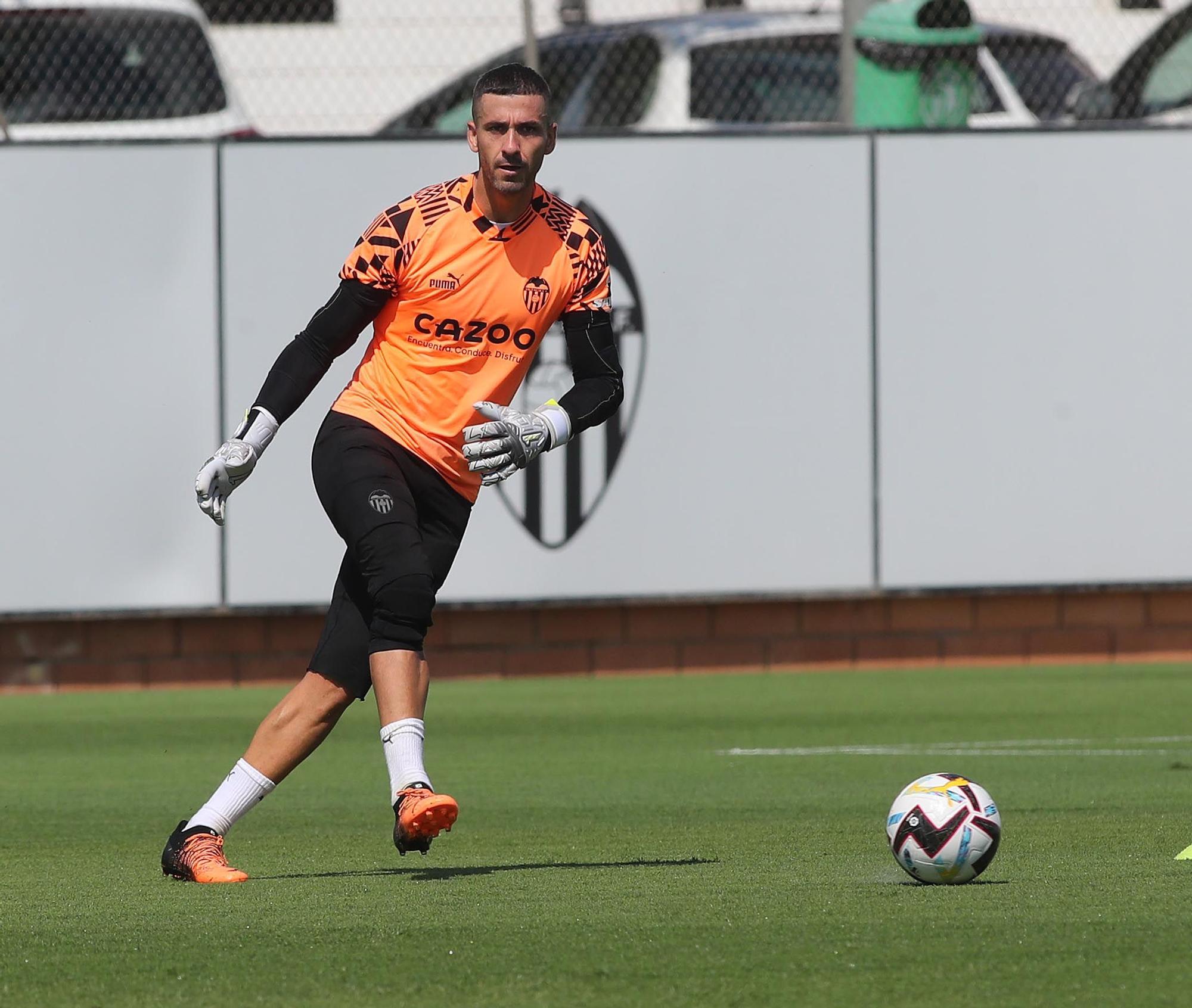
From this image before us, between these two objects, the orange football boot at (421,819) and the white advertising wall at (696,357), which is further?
the white advertising wall at (696,357)

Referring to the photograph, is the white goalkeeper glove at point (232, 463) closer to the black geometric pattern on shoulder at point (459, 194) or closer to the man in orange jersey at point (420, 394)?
the man in orange jersey at point (420, 394)

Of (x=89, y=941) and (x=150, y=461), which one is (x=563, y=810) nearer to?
(x=89, y=941)

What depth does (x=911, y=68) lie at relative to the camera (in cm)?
1312

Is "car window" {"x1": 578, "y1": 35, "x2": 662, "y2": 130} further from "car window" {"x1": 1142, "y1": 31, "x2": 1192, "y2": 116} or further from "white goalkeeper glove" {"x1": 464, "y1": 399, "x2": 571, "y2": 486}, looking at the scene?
"white goalkeeper glove" {"x1": 464, "y1": 399, "x2": 571, "y2": 486}

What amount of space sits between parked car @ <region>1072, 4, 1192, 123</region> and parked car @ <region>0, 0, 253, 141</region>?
5.82m

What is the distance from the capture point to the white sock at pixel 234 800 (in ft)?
20.0

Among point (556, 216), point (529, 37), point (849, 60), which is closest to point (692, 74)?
point (529, 37)

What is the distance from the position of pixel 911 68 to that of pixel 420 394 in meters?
7.65

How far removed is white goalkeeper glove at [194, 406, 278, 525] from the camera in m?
5.88

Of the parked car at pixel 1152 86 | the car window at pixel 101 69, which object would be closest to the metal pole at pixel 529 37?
the car window at pixel 101 69

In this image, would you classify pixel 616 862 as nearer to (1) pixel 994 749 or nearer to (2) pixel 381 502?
(2) pixel 381 502

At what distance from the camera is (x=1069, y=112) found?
16.1 m

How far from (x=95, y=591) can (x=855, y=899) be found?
7305mm

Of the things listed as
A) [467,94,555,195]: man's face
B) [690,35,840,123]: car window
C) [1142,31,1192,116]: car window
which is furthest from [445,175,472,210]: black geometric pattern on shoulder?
[1142,31,1192,116]: car window
